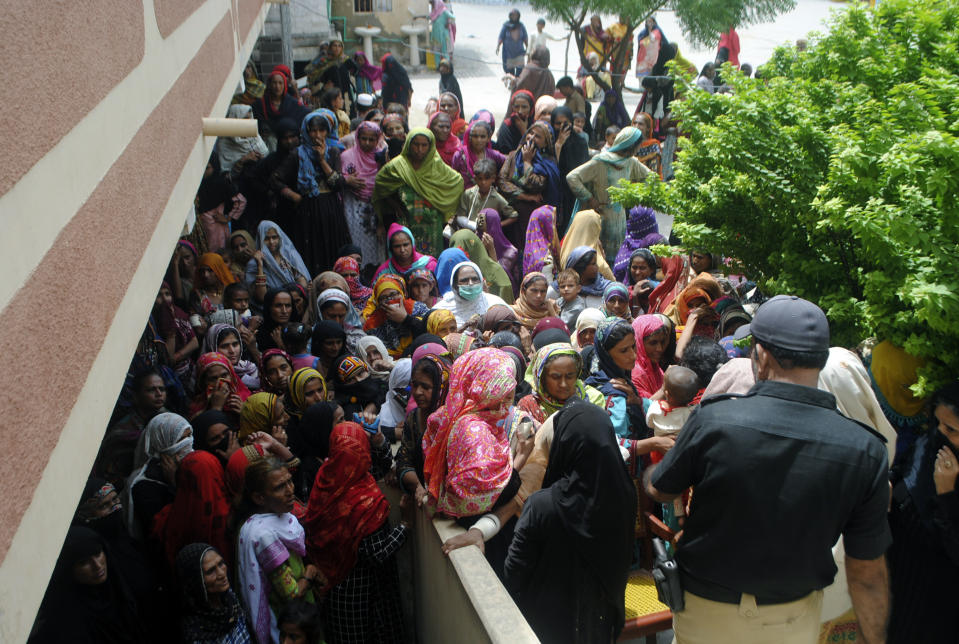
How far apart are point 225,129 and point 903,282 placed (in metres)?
2.95

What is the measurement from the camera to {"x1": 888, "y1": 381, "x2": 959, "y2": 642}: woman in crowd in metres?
2.88

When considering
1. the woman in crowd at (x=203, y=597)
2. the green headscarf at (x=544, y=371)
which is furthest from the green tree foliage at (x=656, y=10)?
the woman in crowd at (x=203, y=597)

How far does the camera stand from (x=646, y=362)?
4660 mm

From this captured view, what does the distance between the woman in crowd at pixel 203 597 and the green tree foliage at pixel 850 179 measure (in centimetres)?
295

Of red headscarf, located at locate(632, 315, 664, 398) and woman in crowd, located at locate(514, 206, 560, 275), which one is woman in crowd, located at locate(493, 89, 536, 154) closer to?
woman in crowd, located at locate(514, 206, 560, 275)

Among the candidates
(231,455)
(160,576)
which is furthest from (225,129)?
(160,576)

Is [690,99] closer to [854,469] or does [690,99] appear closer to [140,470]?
[854,469]

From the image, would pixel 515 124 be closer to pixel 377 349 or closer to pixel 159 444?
pixel 377 349

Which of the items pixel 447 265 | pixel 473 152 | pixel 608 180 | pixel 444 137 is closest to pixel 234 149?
pixel 444 137

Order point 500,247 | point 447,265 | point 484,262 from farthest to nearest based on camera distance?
point 500,247
point 484,262
point 447,265

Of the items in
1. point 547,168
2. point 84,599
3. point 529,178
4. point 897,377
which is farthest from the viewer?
point 547,168

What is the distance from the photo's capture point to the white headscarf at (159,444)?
13.1ft

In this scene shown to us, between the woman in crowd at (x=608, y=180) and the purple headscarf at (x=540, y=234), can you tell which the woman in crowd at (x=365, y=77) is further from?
the purple headscarf at (x=540, y=234)

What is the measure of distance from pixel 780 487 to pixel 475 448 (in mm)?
1365
